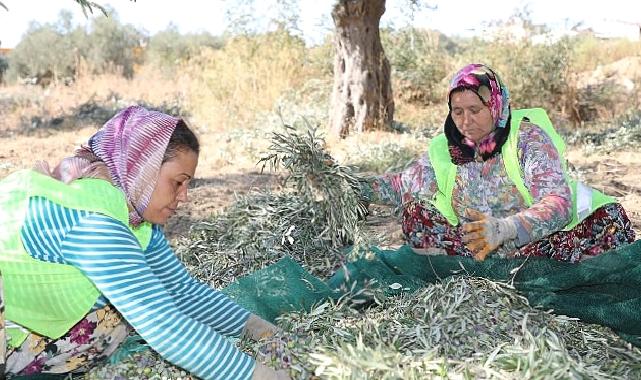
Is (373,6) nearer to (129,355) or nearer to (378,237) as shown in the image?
(378,237)

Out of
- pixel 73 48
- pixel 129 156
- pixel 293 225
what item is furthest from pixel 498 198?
pixel 73 48

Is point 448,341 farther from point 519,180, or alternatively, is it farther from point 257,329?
point 519,180

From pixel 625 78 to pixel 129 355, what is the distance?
37.7 feet

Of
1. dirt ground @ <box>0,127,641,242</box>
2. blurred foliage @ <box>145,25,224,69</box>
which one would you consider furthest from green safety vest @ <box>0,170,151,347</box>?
blurred foliage @ <box>145,25,224,69</box>

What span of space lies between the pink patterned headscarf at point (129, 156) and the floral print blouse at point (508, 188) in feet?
4.68

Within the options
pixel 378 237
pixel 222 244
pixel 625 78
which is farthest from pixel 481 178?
pixel 625 78

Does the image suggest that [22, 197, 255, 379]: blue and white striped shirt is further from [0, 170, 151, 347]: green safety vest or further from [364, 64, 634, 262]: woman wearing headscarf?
[364, 64, 634, 262]: woman wearing headscarf

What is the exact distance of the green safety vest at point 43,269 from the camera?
5.70ft

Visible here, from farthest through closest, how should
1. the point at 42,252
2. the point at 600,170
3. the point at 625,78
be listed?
the point at 625,78 → the point at 600,170 → the point at 42,252

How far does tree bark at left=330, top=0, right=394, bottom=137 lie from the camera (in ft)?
24.8

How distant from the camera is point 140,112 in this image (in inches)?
71.2

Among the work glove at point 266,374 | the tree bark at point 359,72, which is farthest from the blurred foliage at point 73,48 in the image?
the work glove at point 266,374

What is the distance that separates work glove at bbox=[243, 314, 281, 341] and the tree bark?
5512mm

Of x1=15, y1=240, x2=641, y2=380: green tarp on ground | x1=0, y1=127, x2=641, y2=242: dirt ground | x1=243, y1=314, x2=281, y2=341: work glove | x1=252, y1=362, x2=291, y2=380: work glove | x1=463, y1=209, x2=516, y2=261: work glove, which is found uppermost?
x1=463, y1=209, x2=516, y2=261: work glove
